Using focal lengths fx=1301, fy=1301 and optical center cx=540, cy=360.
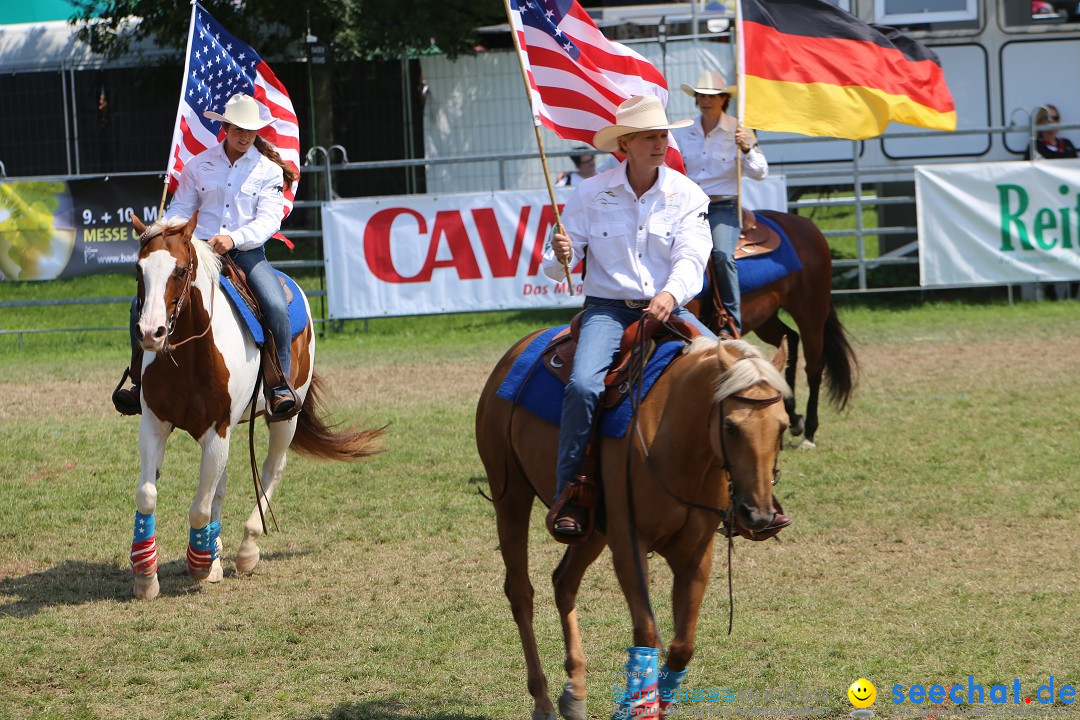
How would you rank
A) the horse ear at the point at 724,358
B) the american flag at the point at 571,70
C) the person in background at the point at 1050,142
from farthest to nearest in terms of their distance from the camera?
the person in background at the point at 1050,142 < the american flag at the point at 571,70 < the horse ear at the point at 724,358

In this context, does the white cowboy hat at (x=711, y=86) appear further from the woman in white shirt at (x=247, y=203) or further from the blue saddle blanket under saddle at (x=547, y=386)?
the blue saddle blanket under saddle at (x=547, y=386)

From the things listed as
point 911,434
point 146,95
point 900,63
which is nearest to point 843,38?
point 900,63

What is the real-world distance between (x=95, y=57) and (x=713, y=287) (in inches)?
606

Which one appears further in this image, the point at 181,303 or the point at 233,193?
the point at 233,193

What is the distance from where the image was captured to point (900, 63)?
918cm

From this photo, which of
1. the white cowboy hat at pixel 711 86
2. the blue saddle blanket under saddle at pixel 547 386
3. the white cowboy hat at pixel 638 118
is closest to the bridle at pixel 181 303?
the blue saddle blanket under saddle at pixel 547 386

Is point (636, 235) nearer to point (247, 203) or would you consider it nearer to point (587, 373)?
point (587, 373)

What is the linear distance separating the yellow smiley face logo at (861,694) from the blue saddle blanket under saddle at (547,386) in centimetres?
135

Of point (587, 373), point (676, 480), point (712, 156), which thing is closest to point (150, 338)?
point (587, 373)

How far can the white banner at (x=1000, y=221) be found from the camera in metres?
16.2

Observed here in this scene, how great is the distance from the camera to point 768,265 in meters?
10.1

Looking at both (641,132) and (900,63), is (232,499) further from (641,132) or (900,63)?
(900,63)

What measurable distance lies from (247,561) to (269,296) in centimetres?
153

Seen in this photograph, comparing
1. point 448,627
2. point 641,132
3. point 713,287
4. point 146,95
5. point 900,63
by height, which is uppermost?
point 146,95
